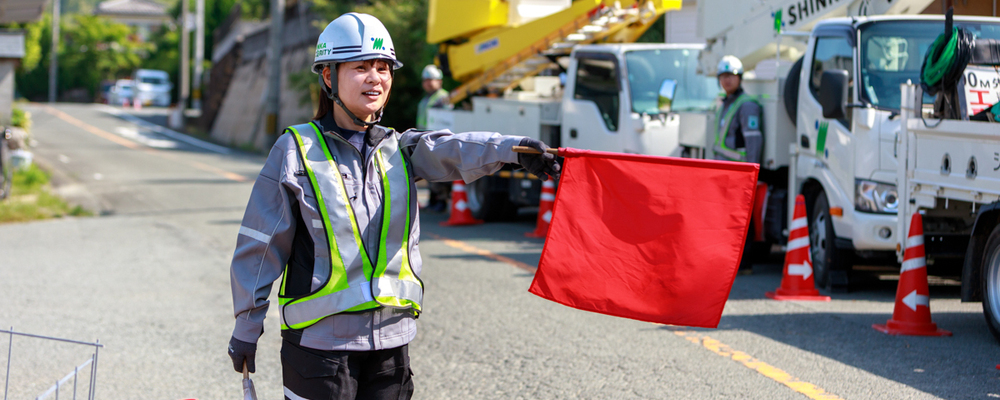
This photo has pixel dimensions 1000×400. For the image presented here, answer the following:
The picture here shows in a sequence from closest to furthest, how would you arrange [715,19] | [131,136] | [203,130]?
1. [715,19]
2. [131,136]
3. [203,130]

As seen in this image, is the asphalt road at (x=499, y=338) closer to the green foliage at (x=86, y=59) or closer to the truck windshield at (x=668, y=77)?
the truck windshield at (x=668, y=77)

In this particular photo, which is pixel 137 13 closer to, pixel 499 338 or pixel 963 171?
pixel 499 338

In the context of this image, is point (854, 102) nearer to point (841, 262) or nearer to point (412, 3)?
point (841, 262)

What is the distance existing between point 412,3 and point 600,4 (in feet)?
46.8

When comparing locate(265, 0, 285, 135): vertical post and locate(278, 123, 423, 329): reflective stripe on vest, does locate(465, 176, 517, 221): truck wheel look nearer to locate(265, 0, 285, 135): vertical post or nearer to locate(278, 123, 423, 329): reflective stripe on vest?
locate(278, 123, 423, 329): reflective stripe on vest

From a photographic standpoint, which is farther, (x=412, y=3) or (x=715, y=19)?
(x=412, y=3)

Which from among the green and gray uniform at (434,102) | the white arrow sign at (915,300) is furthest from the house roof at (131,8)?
the white arrow sign at (915,300)

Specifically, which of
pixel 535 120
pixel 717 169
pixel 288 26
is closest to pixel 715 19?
pixel 535 120

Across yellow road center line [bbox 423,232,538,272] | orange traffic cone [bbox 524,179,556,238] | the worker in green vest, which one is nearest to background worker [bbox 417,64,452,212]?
orange traffic cone [bbox 524,179,556,238]

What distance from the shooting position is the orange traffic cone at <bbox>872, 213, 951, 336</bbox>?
21.8 feet

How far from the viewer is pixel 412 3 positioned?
26609mm

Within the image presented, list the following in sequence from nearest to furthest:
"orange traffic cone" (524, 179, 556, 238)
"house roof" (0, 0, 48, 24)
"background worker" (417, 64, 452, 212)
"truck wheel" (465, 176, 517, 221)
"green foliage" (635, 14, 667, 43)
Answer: "orange traffic cone" (524, 179, 556, 238), "truck wheel" (465, 176, 517, 221), "background worker" (417, 64, 452, 212), "house roof" (0, 0, 48, 24), "green foliage" (635, 14, 667, 43)

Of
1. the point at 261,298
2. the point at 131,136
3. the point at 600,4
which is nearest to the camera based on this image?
the point at 261,298

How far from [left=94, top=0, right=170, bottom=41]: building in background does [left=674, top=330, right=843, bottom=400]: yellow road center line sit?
366 ft
